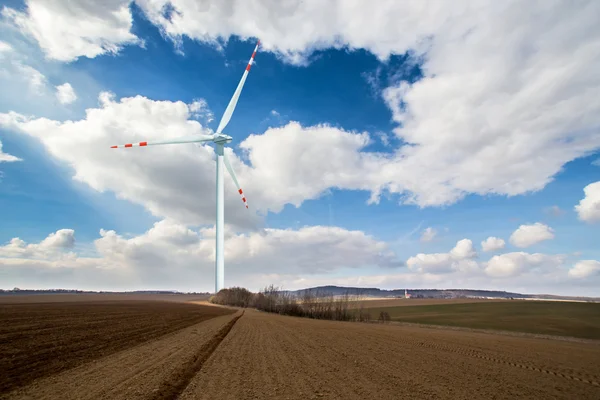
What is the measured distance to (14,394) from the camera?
Answer: 1224 cm

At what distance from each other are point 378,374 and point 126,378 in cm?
1093

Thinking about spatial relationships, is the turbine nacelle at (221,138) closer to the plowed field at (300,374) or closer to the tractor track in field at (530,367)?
the plowed field at (300,374)

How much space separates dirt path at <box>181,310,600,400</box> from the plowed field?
4 cm

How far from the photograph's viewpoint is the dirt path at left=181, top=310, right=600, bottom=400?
44.6ft

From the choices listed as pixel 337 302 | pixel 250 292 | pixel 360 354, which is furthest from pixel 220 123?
pixel 250 292

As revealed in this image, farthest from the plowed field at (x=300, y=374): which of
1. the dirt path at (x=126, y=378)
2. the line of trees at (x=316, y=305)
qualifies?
the line of trees at (x=316, y=305)

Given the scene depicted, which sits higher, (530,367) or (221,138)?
(221,138)

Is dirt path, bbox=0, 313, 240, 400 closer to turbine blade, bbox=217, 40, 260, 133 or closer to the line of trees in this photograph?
turbine blade, bbox=217, 40, 260, 133

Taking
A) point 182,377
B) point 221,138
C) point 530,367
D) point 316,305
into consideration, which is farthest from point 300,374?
point 316,305

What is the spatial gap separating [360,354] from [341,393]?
10226mm

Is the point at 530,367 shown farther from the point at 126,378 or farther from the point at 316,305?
the point at 316,305

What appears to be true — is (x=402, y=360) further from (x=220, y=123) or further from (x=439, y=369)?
(x=220, y=123)

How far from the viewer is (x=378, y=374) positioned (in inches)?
663

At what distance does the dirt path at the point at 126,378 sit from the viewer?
40.2 ft
